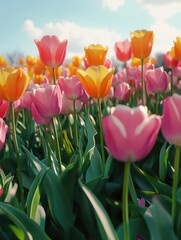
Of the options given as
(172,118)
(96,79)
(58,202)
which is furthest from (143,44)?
(172,118)

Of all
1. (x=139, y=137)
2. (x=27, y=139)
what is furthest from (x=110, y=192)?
(x=27, y=139)

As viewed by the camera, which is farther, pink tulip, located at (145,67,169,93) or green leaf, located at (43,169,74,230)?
pink tulip, located at (145,67,169,93)

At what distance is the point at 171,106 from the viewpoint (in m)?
0.99

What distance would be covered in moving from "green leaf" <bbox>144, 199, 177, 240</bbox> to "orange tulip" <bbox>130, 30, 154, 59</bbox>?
161 centimetres

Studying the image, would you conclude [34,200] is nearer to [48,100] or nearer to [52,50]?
[48,100]

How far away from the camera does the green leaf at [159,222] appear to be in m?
0.99

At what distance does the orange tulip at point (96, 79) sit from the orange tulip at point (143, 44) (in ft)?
2.79

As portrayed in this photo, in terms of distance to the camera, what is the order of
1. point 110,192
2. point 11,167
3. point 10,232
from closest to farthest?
point 10,232 → point 110,192 → point 11,167

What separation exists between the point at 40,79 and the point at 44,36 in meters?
3.18

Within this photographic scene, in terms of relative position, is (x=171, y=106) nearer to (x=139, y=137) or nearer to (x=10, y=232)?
(x=139, y=137)

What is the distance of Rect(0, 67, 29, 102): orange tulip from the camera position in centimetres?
159

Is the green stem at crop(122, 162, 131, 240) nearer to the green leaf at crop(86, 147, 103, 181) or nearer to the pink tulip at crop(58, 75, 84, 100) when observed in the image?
the green leaf at crop(86, 147, 103, 181)

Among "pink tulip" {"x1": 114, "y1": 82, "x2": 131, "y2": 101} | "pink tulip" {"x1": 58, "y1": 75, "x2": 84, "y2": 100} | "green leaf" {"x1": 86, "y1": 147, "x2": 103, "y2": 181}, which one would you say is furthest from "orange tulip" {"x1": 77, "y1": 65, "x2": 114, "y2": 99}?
"pink tulip" {"x1": 114, "y1": 82, "x2": 131, "y2": 101}

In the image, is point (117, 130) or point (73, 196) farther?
point (73, 196)
